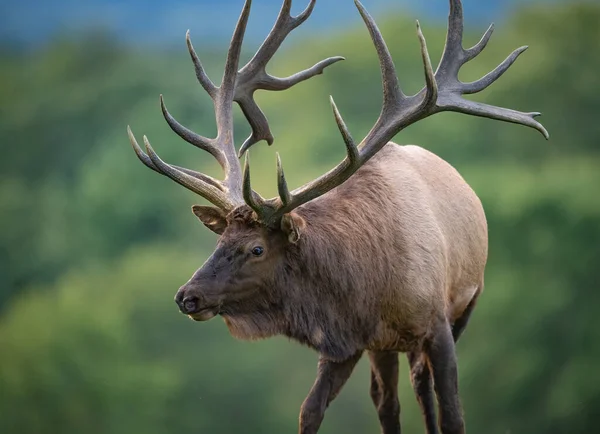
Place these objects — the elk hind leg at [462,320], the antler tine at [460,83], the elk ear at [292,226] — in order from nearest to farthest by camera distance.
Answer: the elk ear at [292,226]
the antler tine at [460,83]
the elk hind leg at [462,320]

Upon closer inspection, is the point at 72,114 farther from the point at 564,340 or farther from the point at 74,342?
the point at 564,340

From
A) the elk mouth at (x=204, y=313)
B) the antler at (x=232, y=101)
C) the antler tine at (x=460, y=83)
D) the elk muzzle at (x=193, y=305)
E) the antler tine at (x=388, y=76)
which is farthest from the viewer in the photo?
the antler at (x=232, y=101)

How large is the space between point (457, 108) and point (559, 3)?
19.0 m

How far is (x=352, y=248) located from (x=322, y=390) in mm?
886

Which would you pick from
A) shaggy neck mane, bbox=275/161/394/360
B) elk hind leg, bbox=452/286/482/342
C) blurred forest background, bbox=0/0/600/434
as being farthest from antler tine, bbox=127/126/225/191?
blurred forest background, bbox=0/0/600/434

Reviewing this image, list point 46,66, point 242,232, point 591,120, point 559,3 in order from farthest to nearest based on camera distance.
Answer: point 46,66 → point 559,3 → point 591,120 → point 242,232

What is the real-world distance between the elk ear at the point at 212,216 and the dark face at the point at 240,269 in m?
0.12

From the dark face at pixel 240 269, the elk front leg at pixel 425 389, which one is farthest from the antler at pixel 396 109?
the elk front leg at pixel 425 389

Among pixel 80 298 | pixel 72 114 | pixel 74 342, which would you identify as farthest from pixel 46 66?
pixel 74 342

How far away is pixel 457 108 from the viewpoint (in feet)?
17.1

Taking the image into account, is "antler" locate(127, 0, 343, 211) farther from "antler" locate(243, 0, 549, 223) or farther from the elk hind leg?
the elk hind leg

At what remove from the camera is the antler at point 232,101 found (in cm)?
538

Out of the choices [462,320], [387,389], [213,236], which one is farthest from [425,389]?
[213,236]

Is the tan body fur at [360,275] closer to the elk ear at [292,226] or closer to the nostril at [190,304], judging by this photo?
the elk ear at [292,226]
